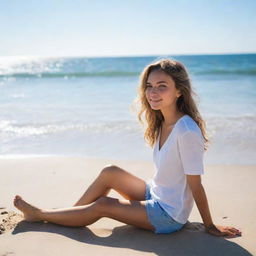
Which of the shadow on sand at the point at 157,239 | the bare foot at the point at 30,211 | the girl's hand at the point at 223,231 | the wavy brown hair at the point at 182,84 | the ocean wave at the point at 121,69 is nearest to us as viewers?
Result: the shadow on sand at the point at 157,239

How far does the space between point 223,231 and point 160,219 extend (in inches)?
18.8

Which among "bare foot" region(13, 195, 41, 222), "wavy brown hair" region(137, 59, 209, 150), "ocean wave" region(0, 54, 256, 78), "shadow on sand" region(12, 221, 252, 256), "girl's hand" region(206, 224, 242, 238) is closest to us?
"shadow on sand" region(12, 221, 252, 256)

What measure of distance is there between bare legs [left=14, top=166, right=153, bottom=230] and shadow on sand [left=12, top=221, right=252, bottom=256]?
75 millimetres

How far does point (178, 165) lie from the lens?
2.78m

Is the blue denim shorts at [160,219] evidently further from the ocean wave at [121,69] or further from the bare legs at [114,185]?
the ocean wave at [121,69]

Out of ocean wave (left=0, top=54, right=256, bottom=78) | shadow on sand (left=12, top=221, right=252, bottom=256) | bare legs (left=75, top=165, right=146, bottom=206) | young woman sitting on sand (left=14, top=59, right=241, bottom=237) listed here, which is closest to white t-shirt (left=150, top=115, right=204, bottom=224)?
young woman sitting on sand (left=14, top=59, right=241, bottom=237)

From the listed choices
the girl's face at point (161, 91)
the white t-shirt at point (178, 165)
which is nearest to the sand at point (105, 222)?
the white t-shirt at point (178, 165)

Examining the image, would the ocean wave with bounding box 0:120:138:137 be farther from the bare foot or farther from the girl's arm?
the girl's arm

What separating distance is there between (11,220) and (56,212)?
0.42 m

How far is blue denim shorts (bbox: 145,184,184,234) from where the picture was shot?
2820mm

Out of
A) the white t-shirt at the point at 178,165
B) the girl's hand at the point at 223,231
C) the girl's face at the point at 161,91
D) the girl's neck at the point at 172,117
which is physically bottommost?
the girl's hand at the point at 223,231

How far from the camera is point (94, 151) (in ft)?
18.6

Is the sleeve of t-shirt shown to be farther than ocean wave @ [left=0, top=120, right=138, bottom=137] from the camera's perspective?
No

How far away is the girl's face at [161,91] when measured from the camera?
2.90m
